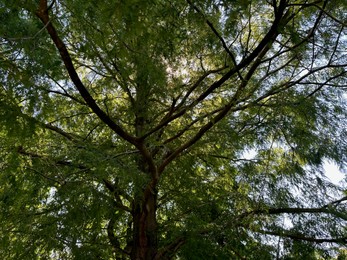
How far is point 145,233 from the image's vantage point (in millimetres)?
3332

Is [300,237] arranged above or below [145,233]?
below

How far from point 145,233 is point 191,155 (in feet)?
3.01

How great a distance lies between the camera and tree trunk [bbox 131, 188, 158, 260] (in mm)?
3275

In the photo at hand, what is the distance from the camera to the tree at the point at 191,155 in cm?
254

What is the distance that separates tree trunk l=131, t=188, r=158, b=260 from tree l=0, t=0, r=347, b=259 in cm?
1

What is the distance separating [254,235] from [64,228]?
1.62 m

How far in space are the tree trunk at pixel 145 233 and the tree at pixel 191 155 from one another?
0.01 meters

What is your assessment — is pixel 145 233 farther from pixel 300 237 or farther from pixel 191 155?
pixel 300 237

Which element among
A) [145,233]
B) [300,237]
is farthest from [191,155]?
[300,237]

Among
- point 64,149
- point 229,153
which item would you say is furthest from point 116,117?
point 229,153

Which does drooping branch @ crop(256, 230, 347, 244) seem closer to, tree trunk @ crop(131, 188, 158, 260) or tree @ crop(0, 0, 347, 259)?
tree @ crop(0, 0, 347, 259)

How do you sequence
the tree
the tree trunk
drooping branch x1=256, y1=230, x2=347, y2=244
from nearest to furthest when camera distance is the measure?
the tree → drooping branch x1=256, y1=230, x2=347, y2=244 → the tree trunk

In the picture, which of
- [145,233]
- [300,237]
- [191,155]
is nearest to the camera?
[300,237]

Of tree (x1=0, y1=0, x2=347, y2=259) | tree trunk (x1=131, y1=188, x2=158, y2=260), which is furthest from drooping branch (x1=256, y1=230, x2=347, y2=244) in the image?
tree trunk (x1=131, y1=188, x2=158, y2=260)
